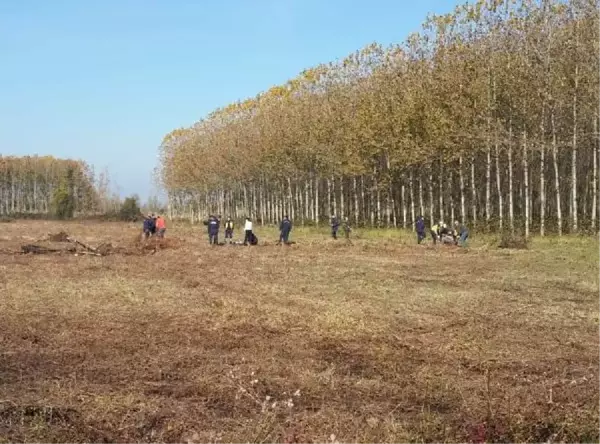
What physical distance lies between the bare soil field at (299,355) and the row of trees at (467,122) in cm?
1488

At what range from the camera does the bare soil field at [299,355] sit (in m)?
6.09

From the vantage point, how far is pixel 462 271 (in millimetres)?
21641

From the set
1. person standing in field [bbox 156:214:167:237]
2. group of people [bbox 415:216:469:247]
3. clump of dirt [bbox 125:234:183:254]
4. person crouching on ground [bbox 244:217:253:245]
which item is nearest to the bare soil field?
clump of dirt [bbox 125:234:183:254]

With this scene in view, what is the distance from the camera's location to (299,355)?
9.77 m

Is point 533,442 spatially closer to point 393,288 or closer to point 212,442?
point 212,442

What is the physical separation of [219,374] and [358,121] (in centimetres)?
3671

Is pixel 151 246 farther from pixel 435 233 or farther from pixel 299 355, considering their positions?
pixel 299 355

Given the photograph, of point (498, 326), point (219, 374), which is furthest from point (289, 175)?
point (219, 374)

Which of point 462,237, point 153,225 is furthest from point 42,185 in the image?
point 462,237

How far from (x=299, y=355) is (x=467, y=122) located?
29.0m

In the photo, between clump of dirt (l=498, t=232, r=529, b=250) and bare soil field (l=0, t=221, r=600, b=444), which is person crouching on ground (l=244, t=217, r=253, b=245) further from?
clump of dirt (l=498, t=232, r=529, b=250)

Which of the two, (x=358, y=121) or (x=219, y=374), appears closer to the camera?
(x=219, y=374)

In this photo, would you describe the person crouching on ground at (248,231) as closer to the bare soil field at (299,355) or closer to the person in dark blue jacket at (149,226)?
the person in dark blue jacket at (149,226)

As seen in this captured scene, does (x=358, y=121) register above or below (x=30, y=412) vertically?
above
